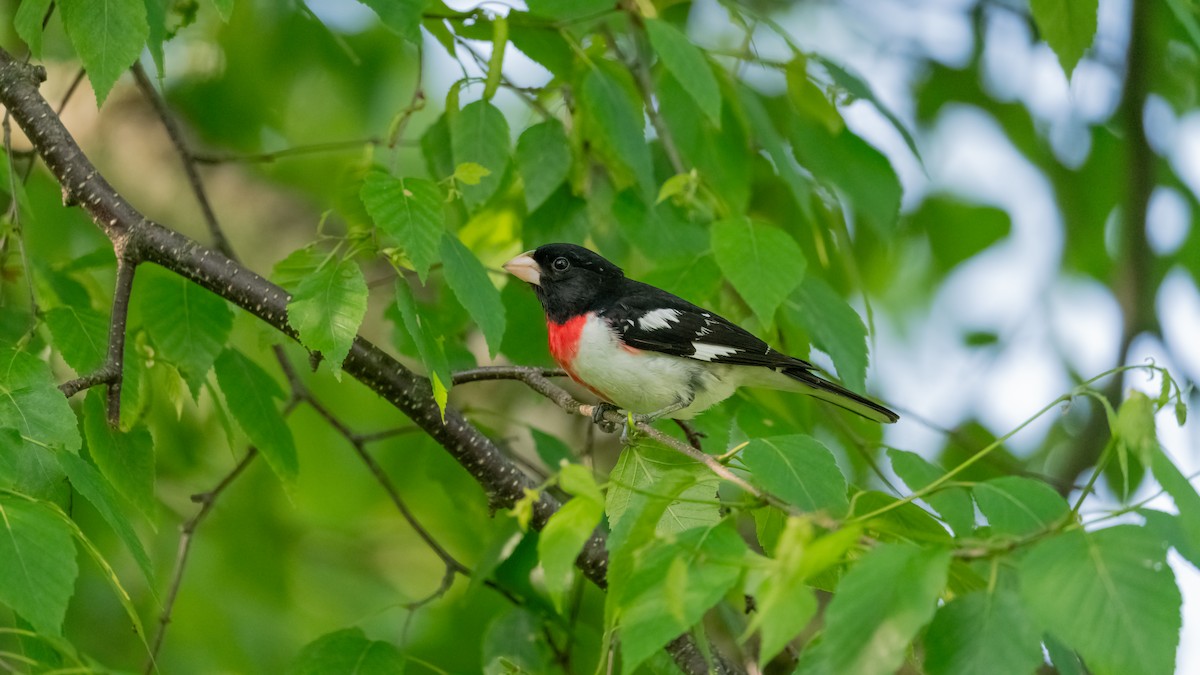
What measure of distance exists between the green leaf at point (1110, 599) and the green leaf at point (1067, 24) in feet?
5.80

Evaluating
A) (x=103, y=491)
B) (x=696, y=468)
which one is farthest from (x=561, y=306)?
(x=103, y=491)

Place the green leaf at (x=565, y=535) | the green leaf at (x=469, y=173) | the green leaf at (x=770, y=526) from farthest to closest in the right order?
the green leaf at (x=469, y=173)
the green leaf at (x=770, y=526)
the green leaf at (x=565, y=535)

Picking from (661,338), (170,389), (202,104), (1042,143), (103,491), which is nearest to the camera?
(103,491)

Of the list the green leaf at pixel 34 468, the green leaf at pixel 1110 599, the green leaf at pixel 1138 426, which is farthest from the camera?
the green leaf at pixel 34 468

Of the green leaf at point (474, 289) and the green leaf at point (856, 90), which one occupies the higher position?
the green leaf at point (856, 90)

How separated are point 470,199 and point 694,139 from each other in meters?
0.84

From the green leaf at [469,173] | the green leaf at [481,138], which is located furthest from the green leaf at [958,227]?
the green leaf at [469,173]

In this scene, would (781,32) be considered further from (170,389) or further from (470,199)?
A: (170,389)

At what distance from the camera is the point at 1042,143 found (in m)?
6.25

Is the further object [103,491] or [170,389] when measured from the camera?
[170,389]

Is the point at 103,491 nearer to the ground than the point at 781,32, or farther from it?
nearer to the ground

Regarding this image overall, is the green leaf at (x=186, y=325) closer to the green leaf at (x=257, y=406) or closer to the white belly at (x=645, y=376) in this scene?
the green leaf at (x=257, y=406)

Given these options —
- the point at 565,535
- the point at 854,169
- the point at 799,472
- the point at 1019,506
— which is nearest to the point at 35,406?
the point at 565,535

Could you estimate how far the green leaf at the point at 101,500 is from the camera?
2.05 m
